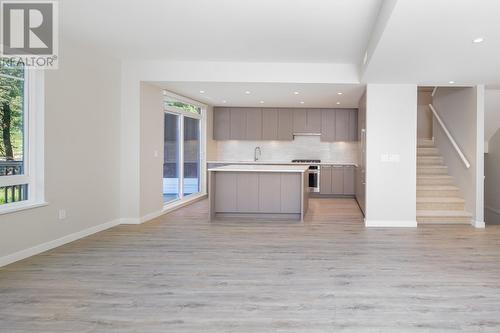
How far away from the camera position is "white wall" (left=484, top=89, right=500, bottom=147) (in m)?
6.28

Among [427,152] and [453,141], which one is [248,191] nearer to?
[453,141]

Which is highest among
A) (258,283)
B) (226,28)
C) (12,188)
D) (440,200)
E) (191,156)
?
(226,28)

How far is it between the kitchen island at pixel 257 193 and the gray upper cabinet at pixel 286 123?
3.31 meters

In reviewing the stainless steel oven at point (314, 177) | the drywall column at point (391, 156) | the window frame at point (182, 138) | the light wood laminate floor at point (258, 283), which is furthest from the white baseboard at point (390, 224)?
the window frame at point (182, 138)

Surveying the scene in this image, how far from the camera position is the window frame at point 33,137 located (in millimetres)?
4113

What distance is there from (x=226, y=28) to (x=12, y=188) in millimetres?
3003

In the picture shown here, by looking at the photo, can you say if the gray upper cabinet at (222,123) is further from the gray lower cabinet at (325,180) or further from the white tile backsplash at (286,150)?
the gray lower cabinet at (325,180)

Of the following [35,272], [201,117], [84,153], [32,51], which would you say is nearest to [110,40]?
[32,51]

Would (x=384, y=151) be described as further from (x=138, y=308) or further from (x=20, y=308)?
(x=20, y=308)

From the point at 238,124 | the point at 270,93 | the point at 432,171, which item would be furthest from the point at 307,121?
the point at 432,171

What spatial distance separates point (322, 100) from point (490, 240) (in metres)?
4.19

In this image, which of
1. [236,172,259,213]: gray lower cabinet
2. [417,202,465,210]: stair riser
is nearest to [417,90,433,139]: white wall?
[417,202,465,210]: stair riser

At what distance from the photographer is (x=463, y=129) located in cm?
635

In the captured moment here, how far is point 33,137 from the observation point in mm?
4168
